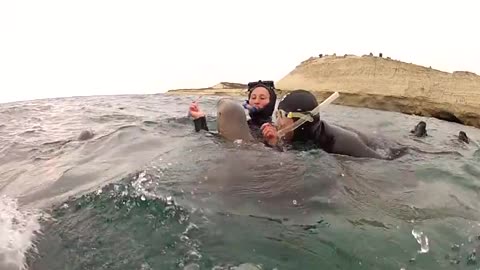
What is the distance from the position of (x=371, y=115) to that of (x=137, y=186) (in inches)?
303

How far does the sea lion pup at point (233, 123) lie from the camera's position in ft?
18.4

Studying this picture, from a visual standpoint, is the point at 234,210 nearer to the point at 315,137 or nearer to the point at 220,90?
the point at 315,137

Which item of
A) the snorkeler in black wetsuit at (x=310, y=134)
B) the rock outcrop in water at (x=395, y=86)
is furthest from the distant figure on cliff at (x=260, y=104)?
the rock outcrop in water at (x=395, y=86)

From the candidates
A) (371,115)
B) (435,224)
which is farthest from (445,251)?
(371,115)

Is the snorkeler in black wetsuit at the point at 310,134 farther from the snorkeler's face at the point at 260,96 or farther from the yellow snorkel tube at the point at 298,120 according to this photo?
the snorkeler's face at the point at 260,96

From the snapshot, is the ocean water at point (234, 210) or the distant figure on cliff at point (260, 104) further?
the distant figure on cliff at point (260, 104)

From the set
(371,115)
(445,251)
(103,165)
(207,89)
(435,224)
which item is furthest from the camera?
(207,89)

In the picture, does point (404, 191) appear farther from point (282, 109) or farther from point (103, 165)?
point (103, 165)

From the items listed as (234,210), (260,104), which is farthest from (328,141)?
(234,210)

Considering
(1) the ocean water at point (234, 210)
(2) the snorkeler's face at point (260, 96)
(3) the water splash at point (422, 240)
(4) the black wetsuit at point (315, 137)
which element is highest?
(2) the snorkeler's face at point (260, 96)

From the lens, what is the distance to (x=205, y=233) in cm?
388

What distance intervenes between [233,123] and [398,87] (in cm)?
813

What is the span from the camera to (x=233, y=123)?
5645 millimetres

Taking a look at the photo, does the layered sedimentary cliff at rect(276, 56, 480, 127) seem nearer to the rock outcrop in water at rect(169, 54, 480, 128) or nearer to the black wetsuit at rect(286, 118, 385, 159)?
the rock outcrop in water at rect(169, 54, 480, 128)
